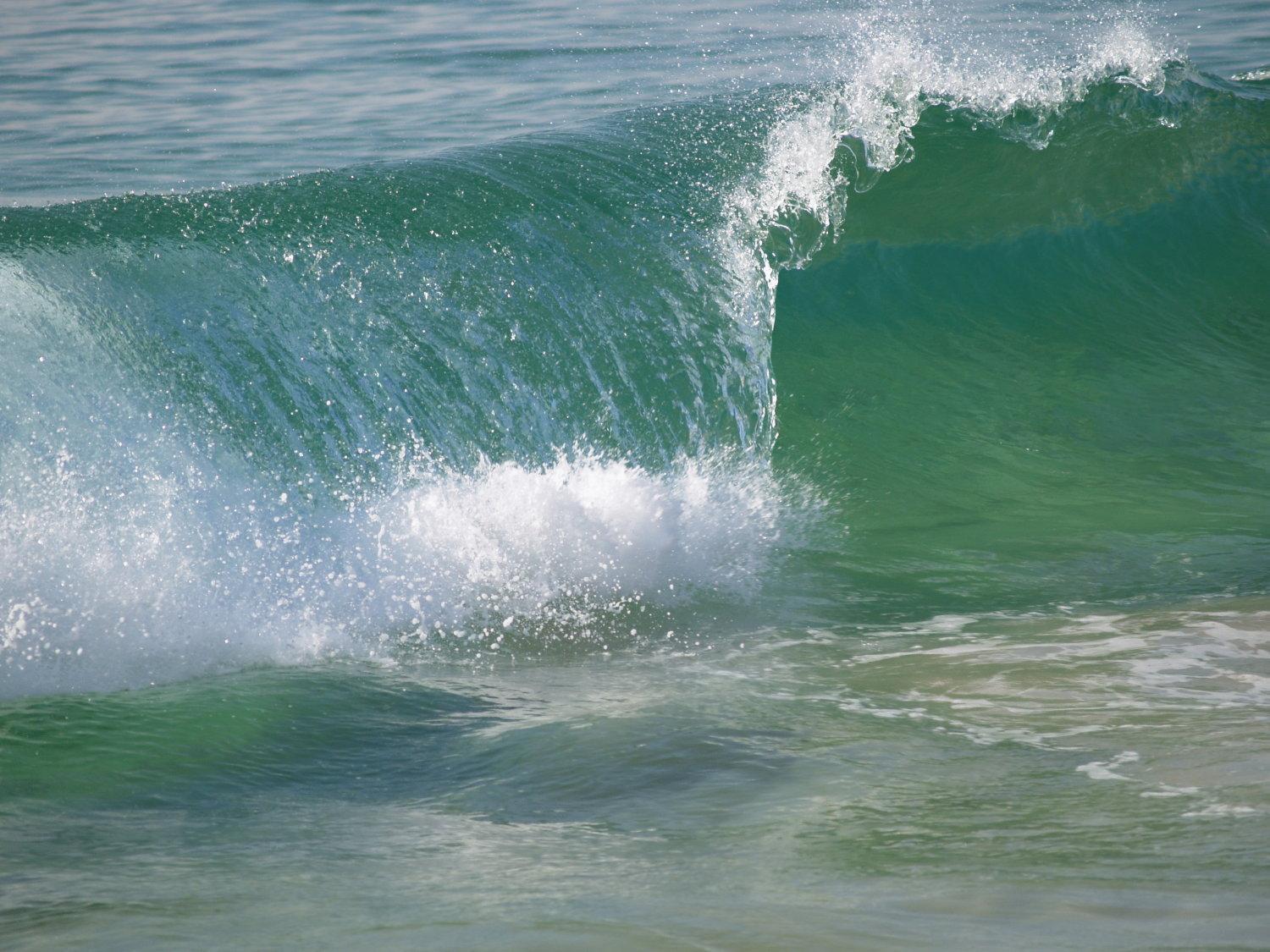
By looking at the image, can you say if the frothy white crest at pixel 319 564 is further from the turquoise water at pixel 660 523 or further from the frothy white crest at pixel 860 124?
the frothy white crest at pixel 860 124

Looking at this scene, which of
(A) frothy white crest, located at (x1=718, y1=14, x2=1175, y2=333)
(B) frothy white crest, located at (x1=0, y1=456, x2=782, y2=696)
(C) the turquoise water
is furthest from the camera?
(A) frothy white crest, located at (x1=718, y1=14, x2=1175, y2=333)

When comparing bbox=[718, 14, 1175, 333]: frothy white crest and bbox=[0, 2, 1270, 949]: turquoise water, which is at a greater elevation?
bbox=[718, 14, 1175, 333]: frothy white crest

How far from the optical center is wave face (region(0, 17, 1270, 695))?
525cm

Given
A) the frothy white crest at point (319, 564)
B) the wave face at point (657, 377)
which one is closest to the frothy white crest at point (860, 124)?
Result: the wave face at point (657, 377)

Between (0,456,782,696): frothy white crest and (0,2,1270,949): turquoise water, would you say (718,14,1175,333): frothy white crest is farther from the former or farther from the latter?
(0,456,782,696): frothy white crest

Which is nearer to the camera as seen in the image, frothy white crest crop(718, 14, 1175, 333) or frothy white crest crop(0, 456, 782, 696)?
frothy white crest crop(0, 456, 782, 696)

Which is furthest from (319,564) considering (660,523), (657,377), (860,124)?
(860,124)

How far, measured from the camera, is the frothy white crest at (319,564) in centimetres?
488

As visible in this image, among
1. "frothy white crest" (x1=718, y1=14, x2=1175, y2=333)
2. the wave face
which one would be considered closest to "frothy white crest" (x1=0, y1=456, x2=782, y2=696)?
the wave face

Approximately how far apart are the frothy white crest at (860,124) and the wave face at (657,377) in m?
0.03

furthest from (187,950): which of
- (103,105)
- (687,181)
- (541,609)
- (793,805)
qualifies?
(103,105)

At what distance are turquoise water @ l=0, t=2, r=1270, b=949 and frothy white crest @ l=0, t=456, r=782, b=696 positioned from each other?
21mm

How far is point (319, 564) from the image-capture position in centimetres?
537

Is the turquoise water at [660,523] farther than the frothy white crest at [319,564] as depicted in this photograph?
No
